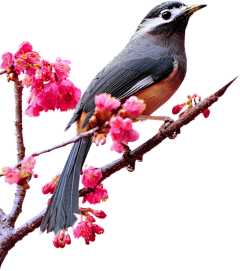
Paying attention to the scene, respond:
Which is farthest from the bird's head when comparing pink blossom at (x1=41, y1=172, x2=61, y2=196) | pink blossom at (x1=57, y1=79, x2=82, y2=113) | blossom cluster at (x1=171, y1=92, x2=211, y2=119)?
pink blossom at (x1=41, y1=172, x2=61, y2=196)

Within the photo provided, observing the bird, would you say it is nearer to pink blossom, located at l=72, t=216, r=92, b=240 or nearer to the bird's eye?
the bird's eye

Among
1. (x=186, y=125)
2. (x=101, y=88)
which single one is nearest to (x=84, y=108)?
(x=101, y=88)

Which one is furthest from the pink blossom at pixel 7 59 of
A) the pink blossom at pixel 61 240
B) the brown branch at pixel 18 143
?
the pink blossom at pixel 61 240

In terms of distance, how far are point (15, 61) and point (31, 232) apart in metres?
0.92

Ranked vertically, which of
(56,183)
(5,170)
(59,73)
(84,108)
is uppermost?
(59,73)

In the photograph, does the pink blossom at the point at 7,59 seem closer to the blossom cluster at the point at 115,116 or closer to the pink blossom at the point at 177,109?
the blossom cluster at the point at 115,116

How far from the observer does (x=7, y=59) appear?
82.8 inches

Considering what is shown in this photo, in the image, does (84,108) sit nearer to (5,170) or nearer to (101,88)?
(101,88)

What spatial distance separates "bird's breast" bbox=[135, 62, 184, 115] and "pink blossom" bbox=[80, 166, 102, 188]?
49 cm

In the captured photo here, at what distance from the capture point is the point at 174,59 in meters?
2.41

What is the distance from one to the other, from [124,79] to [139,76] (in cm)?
9

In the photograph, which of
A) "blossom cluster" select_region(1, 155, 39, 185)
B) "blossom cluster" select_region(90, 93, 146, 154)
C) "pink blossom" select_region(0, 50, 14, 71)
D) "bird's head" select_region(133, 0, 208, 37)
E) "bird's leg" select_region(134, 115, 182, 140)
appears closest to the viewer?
"blossom cluster" select_region(90, 93, 146, 154)

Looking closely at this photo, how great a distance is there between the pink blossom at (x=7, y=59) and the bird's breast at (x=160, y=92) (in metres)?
0.70

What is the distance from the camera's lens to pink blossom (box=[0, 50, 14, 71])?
6.87ft
